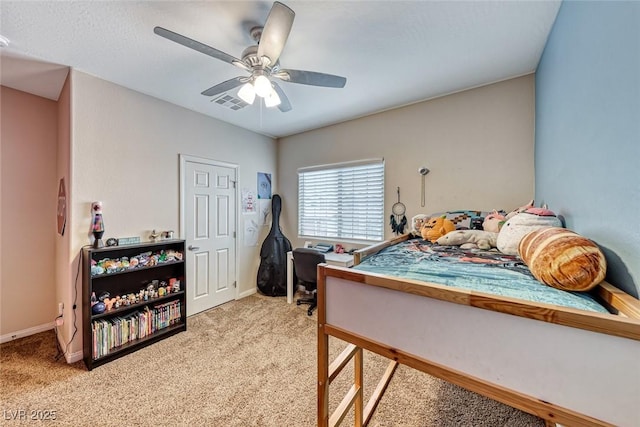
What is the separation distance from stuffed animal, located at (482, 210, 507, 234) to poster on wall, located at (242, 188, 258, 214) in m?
3.05

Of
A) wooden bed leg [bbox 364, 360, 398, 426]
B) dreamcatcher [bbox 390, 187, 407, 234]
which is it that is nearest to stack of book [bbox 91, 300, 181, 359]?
wooden bed leg [bbox 364, 360, 398, 426]

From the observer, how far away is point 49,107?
107 inches

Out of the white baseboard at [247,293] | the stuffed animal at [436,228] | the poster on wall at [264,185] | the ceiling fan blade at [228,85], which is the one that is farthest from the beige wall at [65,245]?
the stuffed animal at [436,228]

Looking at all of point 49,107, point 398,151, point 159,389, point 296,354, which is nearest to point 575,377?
point 296,354

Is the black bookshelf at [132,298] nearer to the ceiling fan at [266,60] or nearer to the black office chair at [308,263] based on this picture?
the black office chair at [308,263]

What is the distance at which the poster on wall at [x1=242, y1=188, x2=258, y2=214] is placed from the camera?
371cm

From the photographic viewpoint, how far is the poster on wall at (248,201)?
12.2 feet

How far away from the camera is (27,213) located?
8.61ft

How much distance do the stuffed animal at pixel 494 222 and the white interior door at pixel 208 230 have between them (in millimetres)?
3080

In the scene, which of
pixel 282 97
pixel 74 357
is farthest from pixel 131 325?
pixel 282 97

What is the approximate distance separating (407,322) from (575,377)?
0.44m

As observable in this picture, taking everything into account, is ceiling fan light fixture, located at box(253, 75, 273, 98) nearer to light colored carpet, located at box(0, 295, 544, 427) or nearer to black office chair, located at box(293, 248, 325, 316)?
black office chair, located at box(293, 248, 325, 316)

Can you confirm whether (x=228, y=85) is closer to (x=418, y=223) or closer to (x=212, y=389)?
(x=418, y=223)

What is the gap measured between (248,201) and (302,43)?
2450 millimetres
